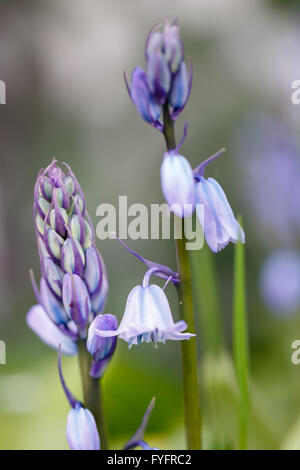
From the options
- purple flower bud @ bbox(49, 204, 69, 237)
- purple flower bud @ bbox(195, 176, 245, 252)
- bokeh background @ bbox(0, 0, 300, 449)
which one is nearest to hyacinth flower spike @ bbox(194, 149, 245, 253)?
purple flower bud @ bbox(195, 176, 245, 252)

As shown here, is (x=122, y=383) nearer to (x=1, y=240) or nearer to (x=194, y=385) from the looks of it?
(x=194, y=385)

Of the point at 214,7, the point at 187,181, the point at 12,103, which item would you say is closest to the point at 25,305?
the point at 12,103

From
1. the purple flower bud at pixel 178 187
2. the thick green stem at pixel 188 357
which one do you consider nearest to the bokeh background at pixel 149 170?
the thick green stem at pixel 188 357

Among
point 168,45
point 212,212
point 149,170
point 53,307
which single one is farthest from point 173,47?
point 149,170

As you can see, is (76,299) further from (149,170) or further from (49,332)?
(149,170)

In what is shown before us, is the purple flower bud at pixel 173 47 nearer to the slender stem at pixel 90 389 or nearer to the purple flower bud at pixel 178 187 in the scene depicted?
the purple flower bud at pixel 178 187

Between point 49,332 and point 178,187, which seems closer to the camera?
point 178,187
